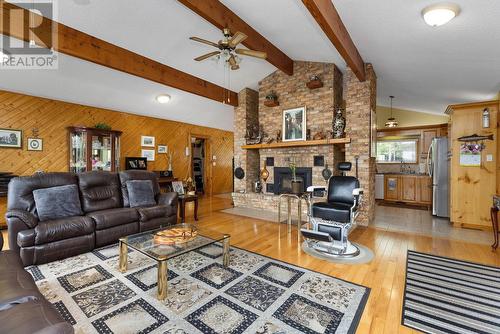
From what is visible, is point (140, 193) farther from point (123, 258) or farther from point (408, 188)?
point (408, 188)

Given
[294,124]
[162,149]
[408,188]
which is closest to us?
[294,124]

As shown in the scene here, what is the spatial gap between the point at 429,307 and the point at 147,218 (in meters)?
3.42

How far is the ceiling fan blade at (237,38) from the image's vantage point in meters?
2.75

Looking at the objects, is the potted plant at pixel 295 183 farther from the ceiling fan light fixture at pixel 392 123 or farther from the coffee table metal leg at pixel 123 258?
the ceiling fan light fixture at pixel 392 123

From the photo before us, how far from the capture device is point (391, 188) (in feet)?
21.8

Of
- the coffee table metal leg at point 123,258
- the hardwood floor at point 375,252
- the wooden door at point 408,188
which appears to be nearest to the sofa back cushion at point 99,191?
the coffee table metal leg at point 123,258

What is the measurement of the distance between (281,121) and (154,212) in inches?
143

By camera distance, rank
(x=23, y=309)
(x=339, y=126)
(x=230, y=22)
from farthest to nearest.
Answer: (x=339, y=126) → (x=230, y=22) → (x=23, y=309)

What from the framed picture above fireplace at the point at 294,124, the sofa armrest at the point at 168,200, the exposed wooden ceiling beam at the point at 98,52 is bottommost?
the sofa armrest at the point at 168,200

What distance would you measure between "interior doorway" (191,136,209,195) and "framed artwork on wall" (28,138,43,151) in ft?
13.7

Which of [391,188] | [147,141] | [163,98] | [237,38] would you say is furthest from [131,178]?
[391,188]

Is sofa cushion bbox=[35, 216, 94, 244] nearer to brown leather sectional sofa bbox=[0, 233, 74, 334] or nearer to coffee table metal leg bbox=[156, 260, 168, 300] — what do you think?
brown leather sectional sofa bbox=[0, 233, 74, 334]

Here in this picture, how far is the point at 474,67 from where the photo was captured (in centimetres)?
331

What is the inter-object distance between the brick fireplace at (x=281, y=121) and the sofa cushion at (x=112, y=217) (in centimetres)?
303
